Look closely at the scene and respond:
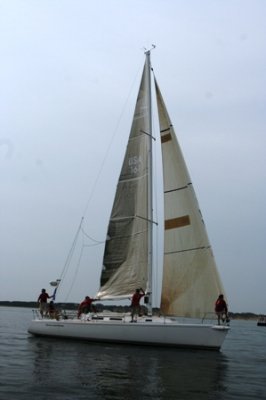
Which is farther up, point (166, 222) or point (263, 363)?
point (166, 222)

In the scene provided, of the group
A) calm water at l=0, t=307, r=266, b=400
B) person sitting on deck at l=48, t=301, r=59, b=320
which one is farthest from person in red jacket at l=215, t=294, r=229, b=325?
person sitting on deck at l=48, t=301, r=59, b=320

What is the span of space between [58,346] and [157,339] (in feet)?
13.6

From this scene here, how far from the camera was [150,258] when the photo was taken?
23234 mm

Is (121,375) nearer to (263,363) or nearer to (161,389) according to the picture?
(161,389)

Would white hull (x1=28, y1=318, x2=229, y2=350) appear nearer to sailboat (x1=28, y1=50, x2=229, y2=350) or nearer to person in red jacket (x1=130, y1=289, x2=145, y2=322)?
sailboat (x1=28, y1=50, x2=229, y2=350)

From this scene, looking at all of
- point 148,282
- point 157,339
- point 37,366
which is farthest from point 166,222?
point 37,366

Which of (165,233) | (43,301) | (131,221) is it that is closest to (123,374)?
(165,233)

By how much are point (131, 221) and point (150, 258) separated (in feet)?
7.11

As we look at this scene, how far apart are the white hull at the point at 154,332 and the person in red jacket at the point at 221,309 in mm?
447

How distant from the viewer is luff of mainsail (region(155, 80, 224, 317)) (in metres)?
21.7

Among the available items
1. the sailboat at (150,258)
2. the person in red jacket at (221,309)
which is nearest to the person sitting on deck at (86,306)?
the sailboat at (150,258)

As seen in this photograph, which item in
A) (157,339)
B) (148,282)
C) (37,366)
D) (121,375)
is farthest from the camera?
(148,282)

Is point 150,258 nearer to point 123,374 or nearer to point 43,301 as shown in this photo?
point 43,301

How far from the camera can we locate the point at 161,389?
12977 millimetres
